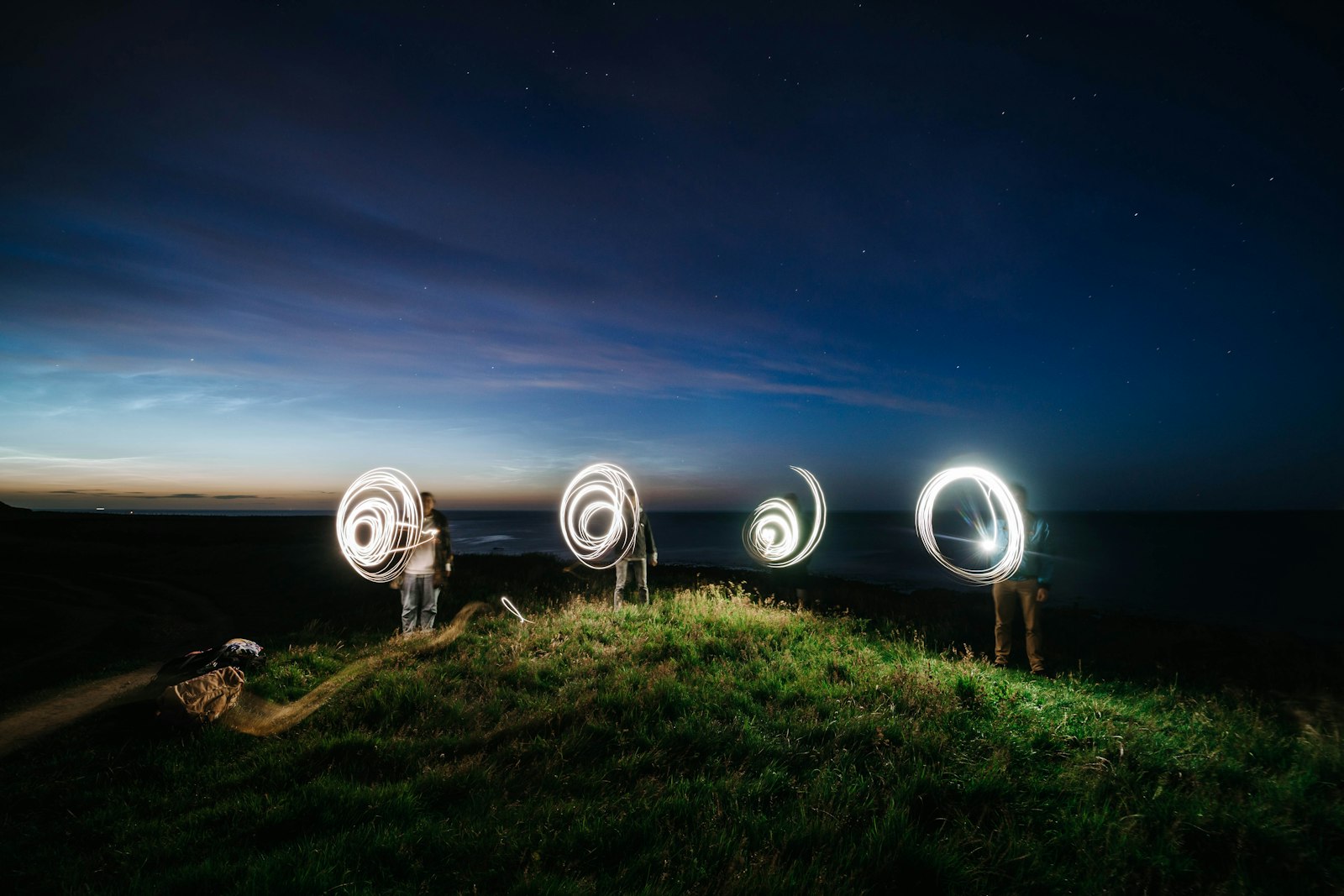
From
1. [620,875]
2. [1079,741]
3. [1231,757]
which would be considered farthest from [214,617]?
[1231,757]

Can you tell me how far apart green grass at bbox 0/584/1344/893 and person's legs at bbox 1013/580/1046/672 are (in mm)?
1013

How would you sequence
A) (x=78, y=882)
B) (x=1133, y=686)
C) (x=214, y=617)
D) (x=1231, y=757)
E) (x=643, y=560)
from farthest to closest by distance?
(x=214, y=617) < (x=643, y=560) < (x=1133, y=686) < (x=1231, y=757) < (x=78, y=882)

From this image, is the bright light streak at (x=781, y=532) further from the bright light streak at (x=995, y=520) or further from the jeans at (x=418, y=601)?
the jeans at (x=418, y=601)

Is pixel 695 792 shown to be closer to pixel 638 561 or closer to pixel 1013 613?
pixel 1013 613

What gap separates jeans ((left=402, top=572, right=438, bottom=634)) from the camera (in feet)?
36.8

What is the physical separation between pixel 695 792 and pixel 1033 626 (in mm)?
6691

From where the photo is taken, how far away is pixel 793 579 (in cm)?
1366

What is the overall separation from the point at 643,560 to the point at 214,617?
14.4 metres

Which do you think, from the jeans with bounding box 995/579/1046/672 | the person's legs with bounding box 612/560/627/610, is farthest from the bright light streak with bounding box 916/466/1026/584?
the person's legs with bounding box 612/560/627/610

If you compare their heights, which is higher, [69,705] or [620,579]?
[620,579]

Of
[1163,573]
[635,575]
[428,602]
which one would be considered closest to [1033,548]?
[635,575]

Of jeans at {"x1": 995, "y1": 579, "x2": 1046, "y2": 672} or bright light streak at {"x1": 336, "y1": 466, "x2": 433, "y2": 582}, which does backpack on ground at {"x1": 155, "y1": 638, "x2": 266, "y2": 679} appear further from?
jeans at {"x1": 995, "y1": 579, "x2": 1046, "y2": 672}

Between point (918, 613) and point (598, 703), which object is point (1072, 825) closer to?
point (598, 703)

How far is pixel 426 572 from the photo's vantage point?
36.7 feet
